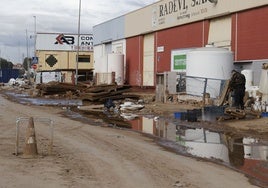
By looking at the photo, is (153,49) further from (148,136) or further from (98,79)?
(148,136)

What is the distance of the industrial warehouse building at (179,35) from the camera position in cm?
3228

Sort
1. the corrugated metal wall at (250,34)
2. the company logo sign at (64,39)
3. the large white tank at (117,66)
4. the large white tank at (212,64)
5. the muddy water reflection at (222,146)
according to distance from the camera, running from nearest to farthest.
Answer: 1. the muddy water reflection at (222,146)
2. the corrugated metal wall at (250,34)
3. the large white tank at (212,64)
4. the large white tank at (117,66)
5. the company logo sign at (64,39)

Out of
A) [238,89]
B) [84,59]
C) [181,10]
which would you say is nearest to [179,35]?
[181,10]

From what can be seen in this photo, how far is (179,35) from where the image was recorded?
44.2 metres

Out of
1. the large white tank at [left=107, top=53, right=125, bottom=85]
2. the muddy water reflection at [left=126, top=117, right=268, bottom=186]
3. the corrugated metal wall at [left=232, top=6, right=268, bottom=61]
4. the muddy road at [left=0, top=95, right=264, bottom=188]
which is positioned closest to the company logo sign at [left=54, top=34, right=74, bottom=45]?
the large white tank at [left=107, top=53, right=125, bottom=85]

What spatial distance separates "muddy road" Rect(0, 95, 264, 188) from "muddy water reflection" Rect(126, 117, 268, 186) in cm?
64

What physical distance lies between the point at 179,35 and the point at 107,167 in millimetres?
34384

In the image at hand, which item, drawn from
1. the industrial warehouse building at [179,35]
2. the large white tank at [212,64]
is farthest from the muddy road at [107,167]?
the industrial warehouse building at [179,35]

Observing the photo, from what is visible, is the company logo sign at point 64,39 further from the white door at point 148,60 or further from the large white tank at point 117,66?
the white door at point 148,60

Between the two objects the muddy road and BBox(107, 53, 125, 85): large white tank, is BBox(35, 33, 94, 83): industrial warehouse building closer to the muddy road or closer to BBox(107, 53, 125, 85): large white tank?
BBox(107, 53, 125, 85): large white tank

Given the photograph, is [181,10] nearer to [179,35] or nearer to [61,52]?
[179,35]

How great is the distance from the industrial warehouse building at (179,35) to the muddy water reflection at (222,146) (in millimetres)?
12781

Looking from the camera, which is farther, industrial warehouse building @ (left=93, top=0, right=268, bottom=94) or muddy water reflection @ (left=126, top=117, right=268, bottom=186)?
industrial warehouse building @ (left=93, top=0, right=268, bottom=94)

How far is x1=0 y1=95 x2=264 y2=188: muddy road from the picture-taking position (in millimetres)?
9242
